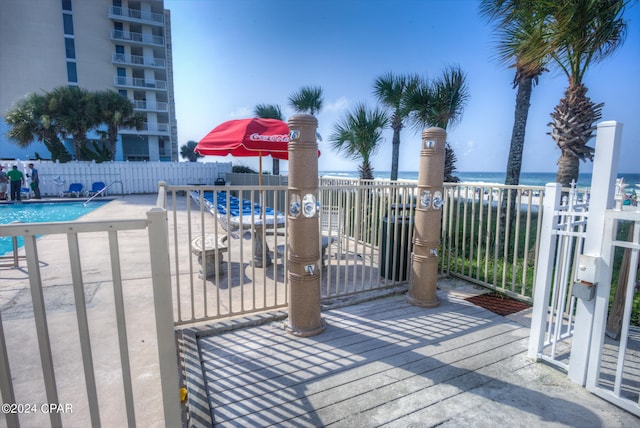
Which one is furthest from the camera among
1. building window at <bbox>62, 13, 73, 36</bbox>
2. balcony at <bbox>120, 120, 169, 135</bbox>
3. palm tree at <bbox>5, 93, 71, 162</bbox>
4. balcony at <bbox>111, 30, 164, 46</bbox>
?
balcony at <bbox>120, 120, 169, 135</bbox>

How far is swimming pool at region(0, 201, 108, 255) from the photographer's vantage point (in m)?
11.4

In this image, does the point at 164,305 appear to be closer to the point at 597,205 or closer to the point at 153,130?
the point at 597,205

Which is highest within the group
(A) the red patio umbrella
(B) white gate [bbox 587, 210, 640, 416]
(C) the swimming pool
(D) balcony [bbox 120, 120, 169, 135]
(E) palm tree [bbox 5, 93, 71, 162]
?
(D) balcony [bbox 120, 120, 169, 135]

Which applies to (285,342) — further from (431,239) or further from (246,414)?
(431,239)

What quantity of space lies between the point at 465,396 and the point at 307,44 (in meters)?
18.9

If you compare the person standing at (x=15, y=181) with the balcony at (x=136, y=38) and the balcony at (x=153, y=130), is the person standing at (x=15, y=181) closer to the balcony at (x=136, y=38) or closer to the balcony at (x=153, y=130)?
the balcony at (x=153, y=130)

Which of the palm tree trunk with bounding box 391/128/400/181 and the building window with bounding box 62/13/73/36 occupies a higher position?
the building window with bounding box 62/13/73/36

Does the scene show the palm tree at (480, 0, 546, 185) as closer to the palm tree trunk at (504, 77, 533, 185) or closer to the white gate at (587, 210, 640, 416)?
the palm tree trunk at (504, 77, 533, 185)

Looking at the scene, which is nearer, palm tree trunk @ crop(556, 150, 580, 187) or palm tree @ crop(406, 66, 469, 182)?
palm tree trunk @ crop(556, 150, 580, 187)

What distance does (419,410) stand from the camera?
6.50 ft

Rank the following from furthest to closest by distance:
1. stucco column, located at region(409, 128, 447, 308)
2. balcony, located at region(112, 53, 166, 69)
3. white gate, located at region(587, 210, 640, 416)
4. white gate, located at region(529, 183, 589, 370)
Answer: balcony, located at region(112, 53, 166, 69) → stucco column, located at region(409, 128, 447, 308) → white gate, located at region(529, 183, 589, 370) → white gate, located at region(587, 210, 640, 416)

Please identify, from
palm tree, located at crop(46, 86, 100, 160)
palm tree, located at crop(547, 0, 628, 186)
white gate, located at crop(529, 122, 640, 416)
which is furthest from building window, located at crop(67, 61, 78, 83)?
white gate, located at crop(529, 122, 640, 416)

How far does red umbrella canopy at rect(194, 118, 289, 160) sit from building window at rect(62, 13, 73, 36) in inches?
1377

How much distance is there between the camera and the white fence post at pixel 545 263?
235cm
